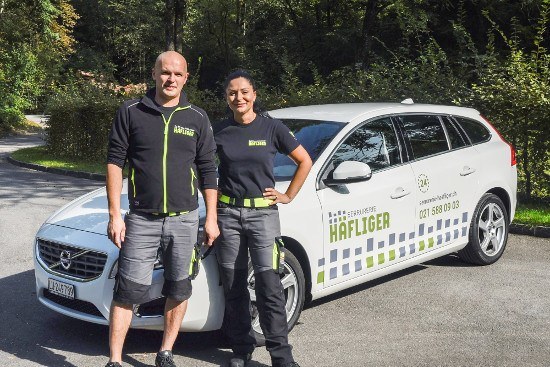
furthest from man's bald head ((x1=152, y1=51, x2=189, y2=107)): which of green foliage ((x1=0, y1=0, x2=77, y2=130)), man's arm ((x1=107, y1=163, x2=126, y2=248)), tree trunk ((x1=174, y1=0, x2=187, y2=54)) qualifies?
green foliage ((x1=0, y1=0, x2=77, y2=130))

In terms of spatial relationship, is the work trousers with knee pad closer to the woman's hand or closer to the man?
the woman's hand

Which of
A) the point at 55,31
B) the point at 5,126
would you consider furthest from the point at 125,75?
the point at 5,126

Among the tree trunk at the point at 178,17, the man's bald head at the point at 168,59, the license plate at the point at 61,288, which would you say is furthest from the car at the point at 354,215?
the tree trunk at the point at 178,17

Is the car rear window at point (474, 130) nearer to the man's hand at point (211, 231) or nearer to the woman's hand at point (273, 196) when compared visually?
the woman's hand at point (273, 196)

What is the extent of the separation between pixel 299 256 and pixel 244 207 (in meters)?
1.00

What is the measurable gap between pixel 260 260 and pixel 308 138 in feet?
5.60

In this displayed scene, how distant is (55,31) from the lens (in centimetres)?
4106

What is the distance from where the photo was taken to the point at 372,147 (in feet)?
20.6

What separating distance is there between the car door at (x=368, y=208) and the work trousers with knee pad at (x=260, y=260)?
0.99 m

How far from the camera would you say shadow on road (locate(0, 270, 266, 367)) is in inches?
199

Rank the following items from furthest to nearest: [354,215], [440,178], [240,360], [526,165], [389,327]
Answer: [526,165] < [440,178] < [354,215] < [389,327] < [240,360]

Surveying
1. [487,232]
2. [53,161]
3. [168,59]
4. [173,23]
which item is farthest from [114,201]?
[53,161]

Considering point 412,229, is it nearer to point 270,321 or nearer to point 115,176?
point 270,321

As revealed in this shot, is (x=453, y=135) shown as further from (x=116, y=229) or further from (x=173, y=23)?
(x=173, y=23)
